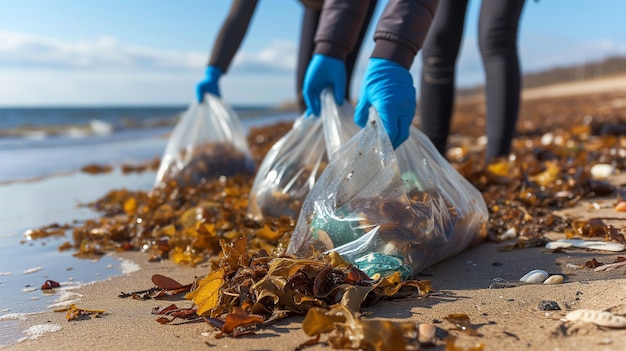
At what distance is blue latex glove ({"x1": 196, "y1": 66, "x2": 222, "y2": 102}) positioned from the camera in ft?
11.9

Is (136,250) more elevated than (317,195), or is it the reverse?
(317,195)

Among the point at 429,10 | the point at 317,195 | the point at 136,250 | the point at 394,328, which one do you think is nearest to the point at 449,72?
the point at 429,10

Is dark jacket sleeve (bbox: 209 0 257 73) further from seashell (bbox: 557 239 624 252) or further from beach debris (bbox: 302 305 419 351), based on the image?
beach debris (bbox: 302 305 419 351)

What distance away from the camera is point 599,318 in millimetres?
1134

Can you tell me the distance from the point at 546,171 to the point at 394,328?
7.07 feet

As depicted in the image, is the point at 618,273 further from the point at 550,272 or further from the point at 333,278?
the point at 333,278

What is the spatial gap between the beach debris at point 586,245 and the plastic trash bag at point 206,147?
2191 mm

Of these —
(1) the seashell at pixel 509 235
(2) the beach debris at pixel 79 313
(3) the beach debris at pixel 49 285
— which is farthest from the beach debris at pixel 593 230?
(3) the beach debris at pixel 49 285

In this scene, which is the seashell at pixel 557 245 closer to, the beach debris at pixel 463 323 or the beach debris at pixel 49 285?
the beach debris at pixel 463 323

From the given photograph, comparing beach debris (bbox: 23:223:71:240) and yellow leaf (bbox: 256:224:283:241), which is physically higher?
yellow leaf (bbox: 256:224:283:241)

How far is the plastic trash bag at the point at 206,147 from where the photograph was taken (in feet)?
11.5

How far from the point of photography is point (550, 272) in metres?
1.59

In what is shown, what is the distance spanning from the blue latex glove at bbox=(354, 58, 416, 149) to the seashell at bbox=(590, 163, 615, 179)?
1.78 metres

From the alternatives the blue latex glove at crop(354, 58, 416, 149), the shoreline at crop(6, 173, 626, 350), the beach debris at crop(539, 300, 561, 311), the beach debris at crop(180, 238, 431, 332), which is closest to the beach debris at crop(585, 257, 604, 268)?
the shoreline at crop(6, 173, 626, 350)
